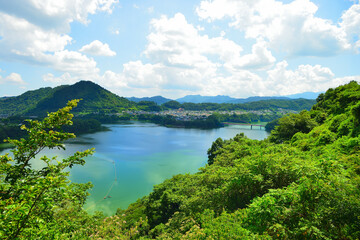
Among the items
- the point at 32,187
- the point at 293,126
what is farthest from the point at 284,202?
the point at 293,126

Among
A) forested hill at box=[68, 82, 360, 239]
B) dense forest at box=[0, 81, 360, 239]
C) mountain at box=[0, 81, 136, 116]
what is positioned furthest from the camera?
mountain at box=[0, 81, 136, 116]

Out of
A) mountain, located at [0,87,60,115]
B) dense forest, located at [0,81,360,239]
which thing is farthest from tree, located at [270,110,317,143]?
mountain, located at [0,87,60,115]

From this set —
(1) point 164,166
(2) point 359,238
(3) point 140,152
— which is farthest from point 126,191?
(2) point 359,238

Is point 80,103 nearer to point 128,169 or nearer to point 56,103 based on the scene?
point 56,103

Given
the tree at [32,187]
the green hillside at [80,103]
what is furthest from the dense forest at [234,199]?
the green hillside at [80,103]

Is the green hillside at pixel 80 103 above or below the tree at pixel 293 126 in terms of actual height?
above

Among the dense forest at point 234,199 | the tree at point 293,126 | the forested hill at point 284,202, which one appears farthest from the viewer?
the tree at point 293,126

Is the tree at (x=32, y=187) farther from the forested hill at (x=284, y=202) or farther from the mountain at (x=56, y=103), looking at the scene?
the mountain at (x=56, y=103)

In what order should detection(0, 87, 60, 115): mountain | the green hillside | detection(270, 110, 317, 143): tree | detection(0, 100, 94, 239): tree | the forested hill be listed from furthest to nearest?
detection(0, 87, 60, 115): mountain, the green hillside, detection(270, 110, 317, 143): tree, the forested hill, detection(0, 100, 94, 239): tree

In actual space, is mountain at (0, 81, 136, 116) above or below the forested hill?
above

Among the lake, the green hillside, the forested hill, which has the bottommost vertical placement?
the lake

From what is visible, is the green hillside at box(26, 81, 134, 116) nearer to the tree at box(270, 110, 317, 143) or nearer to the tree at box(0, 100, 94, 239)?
the tree at box(270, 110, 317, 143)
